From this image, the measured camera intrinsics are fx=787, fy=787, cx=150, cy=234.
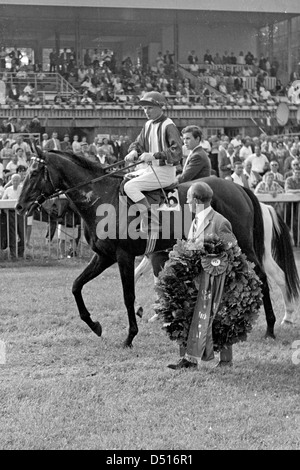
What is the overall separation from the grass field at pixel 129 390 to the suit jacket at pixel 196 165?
161cm

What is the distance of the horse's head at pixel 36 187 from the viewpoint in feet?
25.2

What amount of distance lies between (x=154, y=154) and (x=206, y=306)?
185 cm

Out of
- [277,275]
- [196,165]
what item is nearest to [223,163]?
[196,165]

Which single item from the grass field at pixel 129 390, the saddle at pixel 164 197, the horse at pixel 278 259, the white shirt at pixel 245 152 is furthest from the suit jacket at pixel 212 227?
the white shirt at pixel 245 152

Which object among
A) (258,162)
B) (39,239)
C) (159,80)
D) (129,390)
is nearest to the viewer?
(129,390)

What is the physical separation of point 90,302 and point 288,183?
716cm

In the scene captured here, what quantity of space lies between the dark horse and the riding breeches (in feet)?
0.48

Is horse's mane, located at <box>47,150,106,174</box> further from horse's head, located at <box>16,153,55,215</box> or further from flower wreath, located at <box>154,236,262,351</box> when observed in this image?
flower wreath, located at <box>154,236,262,351</box>

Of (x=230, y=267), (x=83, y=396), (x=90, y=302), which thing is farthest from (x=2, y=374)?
(x=90, y=302)

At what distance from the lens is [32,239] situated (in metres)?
13.5

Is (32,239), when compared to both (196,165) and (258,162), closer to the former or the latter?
(196,165)

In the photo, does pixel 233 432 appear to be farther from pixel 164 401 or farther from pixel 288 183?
pixel 288 183

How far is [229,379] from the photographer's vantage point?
623 cm

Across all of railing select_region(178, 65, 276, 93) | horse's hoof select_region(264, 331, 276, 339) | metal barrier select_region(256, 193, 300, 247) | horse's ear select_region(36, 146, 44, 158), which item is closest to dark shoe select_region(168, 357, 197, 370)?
horse's hoof select_region(264, 331, 276, 339)
